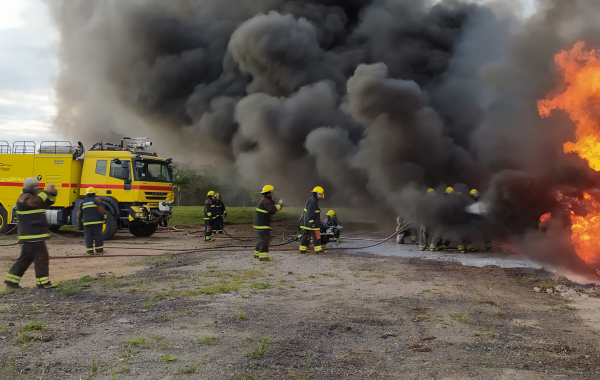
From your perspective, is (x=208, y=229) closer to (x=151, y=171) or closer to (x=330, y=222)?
(x=151, y=171)

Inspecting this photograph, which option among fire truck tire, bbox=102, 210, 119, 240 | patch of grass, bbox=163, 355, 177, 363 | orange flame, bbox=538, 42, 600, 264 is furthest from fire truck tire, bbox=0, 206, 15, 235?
orange flame, bbox=538, 42, 600, 264

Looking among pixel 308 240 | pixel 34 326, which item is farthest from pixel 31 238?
pixel 308 240

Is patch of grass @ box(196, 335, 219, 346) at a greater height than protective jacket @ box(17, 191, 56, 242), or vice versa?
protective jacket @ box(17, 191, 56, 242)

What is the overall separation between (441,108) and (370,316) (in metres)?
14.7

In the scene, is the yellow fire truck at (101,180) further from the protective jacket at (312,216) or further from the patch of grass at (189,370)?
the patch of grass at (189,370)

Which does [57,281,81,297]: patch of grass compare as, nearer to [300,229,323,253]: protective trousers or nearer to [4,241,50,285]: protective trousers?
[4,241,50,285]: protective trousers

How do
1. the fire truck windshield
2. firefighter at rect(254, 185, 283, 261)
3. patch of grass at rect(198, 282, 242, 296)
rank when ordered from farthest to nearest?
1. the fire truck windshield
2. firefighter at rect(254, 185, 283, 261)
3. patch of grass at rect(198, 282, 242, 296)

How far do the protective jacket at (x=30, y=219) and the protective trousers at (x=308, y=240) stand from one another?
6196 millimetres

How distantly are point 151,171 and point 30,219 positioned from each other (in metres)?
8.18

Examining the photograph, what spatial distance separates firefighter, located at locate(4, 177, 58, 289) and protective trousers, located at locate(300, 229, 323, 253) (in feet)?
19.9

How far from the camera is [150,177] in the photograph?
A: 49.5 feet

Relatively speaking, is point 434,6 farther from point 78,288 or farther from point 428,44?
point 78,288

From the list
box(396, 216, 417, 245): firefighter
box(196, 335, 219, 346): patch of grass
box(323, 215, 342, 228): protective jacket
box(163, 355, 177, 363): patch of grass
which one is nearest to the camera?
box(163, 355, 177, 363): patch of grass

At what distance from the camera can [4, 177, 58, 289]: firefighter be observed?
7.03 metres
